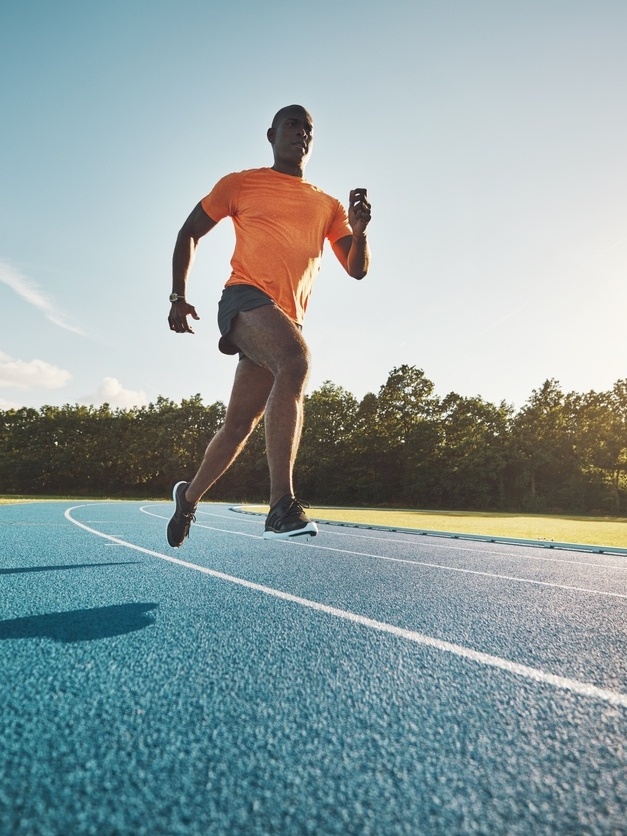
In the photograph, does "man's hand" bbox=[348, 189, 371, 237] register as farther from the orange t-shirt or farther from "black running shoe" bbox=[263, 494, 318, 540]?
"black running shoe" bbox=[263, 494, 318, 540]

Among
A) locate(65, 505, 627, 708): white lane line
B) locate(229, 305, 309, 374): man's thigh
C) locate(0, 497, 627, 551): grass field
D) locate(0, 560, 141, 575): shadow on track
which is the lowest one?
locate(0, 560, 141, 575): shadow on track

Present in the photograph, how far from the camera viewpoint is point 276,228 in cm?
336

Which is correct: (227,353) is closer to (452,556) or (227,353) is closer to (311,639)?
(311,639)

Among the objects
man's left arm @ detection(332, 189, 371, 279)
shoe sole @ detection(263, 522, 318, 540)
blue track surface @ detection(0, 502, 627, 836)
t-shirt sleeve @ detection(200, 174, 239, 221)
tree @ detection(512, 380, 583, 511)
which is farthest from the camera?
tree @ detection(512, 380, 583, 511)

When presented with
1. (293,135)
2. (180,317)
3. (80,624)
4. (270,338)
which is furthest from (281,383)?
(293,135)

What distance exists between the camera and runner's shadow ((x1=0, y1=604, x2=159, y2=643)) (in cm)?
181

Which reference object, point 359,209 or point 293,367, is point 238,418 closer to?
point 293,367

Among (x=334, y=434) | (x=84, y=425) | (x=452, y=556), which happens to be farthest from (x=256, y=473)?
(x=452, y=556)

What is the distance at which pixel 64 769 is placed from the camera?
0.96m

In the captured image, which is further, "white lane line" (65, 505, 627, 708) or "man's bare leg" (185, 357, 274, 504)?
"man's bare leg" (185, 357, 274, 504)

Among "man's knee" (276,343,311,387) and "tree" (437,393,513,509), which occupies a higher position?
"tree" (437,393,513,509)

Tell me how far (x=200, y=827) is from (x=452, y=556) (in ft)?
15.6

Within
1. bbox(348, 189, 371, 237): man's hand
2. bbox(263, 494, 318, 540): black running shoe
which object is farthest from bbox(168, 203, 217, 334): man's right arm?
bbox(263, 494, 318, 540): black running shoe

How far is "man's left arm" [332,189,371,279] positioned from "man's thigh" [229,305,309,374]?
763 millimetres
